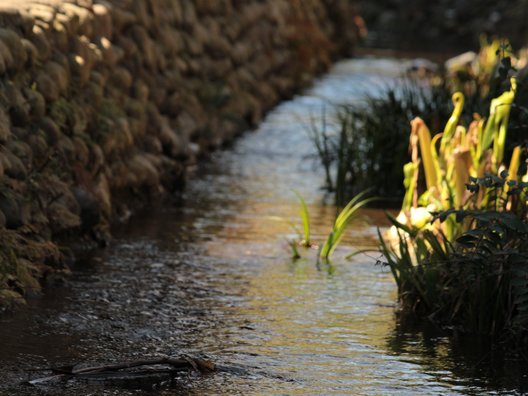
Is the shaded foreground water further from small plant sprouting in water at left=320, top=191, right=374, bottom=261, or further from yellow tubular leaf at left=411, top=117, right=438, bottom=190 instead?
yellow tubular leaf at left=411, top=117, right=438, bottom=190

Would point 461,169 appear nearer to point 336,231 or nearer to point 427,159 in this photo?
point 427,159

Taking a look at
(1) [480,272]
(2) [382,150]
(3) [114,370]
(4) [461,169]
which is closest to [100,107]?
(2) [382,150]

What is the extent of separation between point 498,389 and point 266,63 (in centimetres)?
1035

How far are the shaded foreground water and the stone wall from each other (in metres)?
0.28

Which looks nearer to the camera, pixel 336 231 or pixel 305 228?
pixel 336 231

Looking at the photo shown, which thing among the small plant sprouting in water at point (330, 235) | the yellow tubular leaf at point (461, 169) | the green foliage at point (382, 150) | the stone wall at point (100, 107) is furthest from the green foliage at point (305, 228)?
the green foliage at point (382, 150)

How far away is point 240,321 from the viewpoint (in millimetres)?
5730

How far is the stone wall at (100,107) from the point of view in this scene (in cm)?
646

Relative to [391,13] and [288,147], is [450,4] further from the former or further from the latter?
[288,147]

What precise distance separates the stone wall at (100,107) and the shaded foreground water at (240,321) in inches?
11.0

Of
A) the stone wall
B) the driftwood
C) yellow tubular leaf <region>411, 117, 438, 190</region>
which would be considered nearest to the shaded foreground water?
the driftwood

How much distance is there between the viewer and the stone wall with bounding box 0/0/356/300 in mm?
6457

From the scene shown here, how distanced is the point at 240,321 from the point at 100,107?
2.86 m

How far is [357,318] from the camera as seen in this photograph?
5.88m
